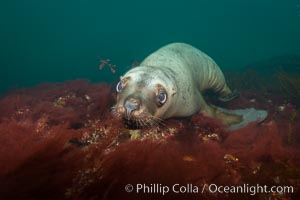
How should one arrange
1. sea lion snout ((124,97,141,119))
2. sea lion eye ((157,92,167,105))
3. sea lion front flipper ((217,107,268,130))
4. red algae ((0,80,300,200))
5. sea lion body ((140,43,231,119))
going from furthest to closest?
sea lion front flipper ((217,107,268,130)) → sea lion body ((140,43,231,119)) → sea lion eye ((157,92,167,105)) → sea lion snout ((124,97,141,119)) → red algae ((0,80,300,200))

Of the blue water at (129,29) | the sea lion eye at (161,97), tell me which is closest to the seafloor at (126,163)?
the sea lion eye at (161,97)

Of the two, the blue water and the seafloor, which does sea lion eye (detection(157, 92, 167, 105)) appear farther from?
the blue water

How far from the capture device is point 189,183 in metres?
2.31

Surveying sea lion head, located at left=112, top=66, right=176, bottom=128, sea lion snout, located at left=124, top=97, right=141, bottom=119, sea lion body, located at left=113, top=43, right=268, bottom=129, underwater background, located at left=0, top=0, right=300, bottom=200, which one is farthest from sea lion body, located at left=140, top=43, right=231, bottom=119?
sea lion snout, located at left=124, top=97, right=141, bottom=119

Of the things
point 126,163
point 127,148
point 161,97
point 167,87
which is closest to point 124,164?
point 126,163

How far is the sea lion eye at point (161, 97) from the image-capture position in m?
3.78

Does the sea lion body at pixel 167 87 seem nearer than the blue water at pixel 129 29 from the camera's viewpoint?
Yes

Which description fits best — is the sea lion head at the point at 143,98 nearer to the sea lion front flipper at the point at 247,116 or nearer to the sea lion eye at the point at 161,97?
the sea lion eye at the point at 161,97

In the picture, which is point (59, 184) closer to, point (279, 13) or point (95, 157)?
point (95, 157)

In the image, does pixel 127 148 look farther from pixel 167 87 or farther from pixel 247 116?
pixel 247 116

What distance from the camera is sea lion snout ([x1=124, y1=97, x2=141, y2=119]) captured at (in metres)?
3.11

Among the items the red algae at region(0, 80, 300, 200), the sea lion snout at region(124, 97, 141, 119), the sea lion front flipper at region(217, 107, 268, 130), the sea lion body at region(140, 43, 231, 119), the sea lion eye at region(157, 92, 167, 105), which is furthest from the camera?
the sea lion front flipper at region(217, 107, 268, 130)

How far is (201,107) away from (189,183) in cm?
323

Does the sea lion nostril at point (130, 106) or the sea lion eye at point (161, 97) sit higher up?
the sea lion nostril at point (130, 106)
